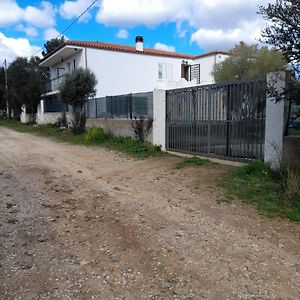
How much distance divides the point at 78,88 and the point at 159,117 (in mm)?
8973

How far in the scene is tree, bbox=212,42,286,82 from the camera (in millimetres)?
21125

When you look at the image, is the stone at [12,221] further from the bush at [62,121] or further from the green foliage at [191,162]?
the bush at [62,121]

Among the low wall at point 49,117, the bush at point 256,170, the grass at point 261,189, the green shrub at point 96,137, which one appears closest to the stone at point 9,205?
the grass at point 261,189

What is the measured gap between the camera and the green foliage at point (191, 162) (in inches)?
378

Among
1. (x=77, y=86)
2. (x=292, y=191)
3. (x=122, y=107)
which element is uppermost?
(x=77, y=86)

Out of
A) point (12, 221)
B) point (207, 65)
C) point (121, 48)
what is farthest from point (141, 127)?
point (207, 65)

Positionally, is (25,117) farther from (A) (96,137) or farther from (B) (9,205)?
(B) (9,205)

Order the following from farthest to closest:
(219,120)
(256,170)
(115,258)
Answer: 1. (219,120)
2. (256,170)
3. (115,258)

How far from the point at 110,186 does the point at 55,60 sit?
29.1m

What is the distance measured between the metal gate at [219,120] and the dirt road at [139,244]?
1883 mm

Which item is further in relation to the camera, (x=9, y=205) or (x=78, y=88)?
(x=78, y=88)

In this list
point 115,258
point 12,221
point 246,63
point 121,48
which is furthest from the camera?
point 121,48

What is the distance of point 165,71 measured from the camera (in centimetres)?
3138

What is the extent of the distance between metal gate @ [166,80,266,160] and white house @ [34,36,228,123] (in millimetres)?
16828
